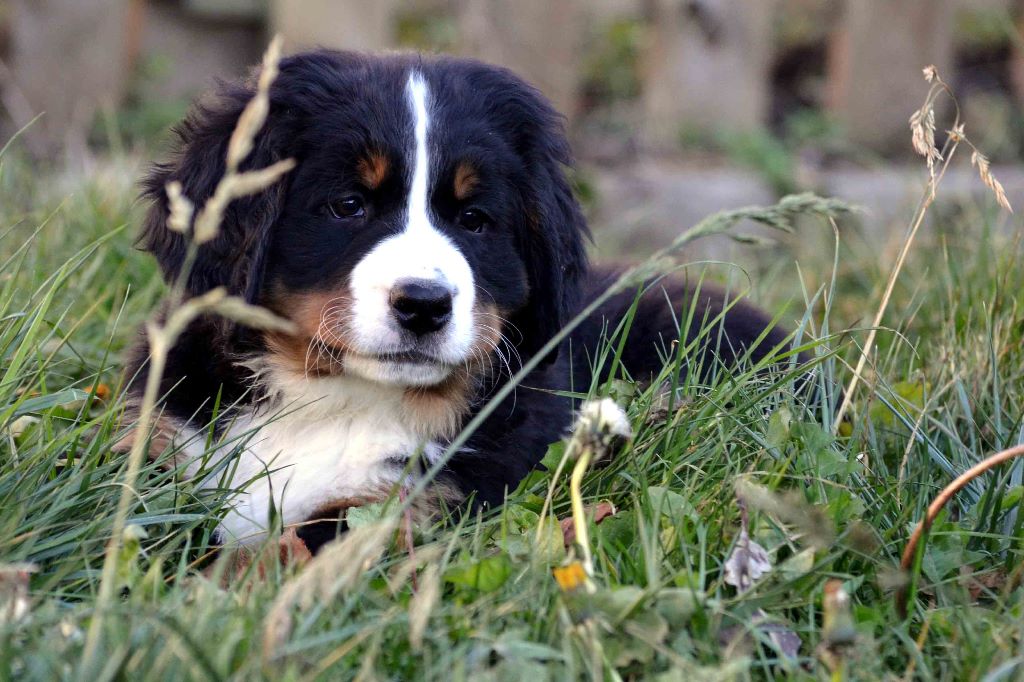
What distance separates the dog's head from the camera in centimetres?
270

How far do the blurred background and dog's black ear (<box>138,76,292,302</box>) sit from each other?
2.97 metres

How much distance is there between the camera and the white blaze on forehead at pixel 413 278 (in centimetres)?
265

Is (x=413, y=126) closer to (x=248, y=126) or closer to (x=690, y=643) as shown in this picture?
(x=248, y=126)

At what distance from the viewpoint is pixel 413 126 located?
9.31 feet

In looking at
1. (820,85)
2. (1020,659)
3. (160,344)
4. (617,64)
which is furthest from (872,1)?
(160,344)

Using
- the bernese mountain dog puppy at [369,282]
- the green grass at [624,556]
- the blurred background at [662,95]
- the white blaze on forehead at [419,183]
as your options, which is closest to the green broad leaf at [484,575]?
the green grass at [624,556]

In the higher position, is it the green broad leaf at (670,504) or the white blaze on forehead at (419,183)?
the white blaze on forehead at (419,183)

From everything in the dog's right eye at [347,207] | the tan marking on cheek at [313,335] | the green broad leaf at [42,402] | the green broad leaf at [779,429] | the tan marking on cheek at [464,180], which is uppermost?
the tan marking on cheek at [464,180]

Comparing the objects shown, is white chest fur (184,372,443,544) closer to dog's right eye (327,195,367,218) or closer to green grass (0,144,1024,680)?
green grass (0,144,1024,680)

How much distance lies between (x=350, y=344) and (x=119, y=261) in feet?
5.86

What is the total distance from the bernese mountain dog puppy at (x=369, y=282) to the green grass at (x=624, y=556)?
0.81 feet

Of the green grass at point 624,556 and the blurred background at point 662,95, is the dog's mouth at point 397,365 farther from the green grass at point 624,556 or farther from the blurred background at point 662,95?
the blurred background at point 662,95

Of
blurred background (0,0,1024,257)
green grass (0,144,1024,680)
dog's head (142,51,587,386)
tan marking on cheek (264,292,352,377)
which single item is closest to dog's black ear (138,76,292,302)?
dog's head (142,51,587,386)

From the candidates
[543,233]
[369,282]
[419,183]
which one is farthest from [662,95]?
[369,282]
